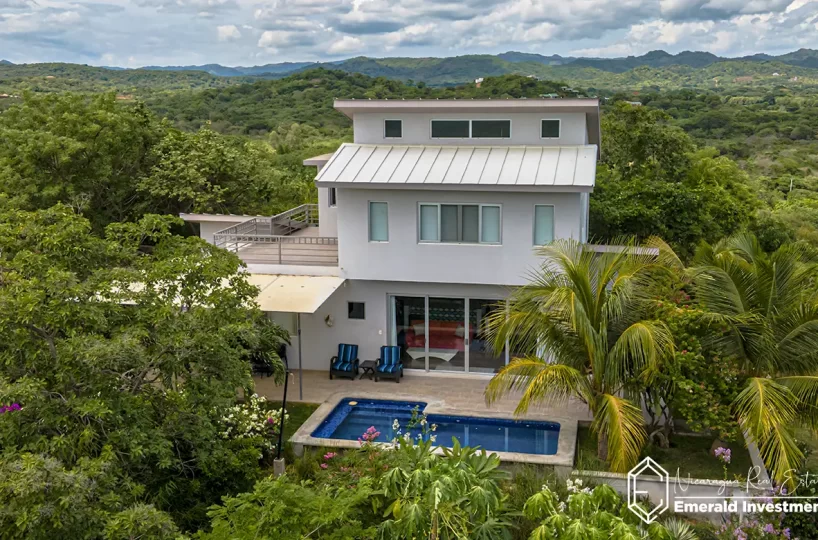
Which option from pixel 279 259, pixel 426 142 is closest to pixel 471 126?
pixel 426 142

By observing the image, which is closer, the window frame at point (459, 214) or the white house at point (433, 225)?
the white house at point (433, 225)

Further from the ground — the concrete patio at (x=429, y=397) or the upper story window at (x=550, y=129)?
the upper story window at (x=550, y=129)

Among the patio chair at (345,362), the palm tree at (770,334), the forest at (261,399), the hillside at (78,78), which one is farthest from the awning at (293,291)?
the hillside at (78,78)

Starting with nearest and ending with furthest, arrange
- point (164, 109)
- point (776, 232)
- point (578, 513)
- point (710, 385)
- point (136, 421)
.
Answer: point (578, 513)
point (136, 421)
point (710, 385)
point (776, 232)
point (164, 109)

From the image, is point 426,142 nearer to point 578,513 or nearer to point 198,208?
point 198,208

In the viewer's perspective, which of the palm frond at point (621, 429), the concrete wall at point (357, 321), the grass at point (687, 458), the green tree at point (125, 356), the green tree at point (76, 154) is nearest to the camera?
the green tree at point (125, 356)

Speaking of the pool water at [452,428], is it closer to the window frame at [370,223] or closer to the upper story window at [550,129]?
the window frame at [370,223]

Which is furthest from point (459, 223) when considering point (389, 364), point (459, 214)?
point (389, 364)
